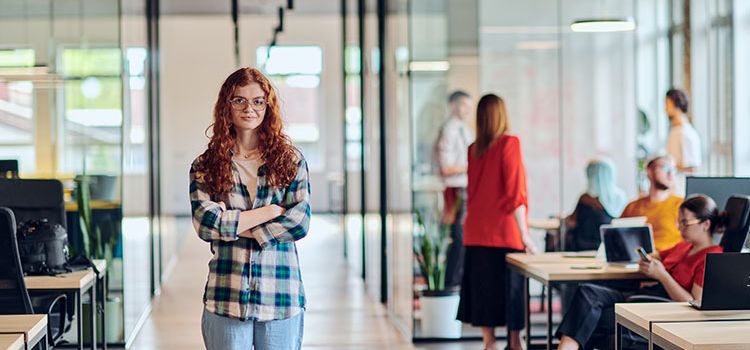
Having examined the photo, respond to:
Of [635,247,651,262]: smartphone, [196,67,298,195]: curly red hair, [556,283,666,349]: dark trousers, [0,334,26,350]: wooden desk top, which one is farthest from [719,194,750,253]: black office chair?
[0,334,26,350]: wooden desk top

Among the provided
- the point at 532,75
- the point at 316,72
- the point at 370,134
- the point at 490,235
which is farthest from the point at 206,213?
the point at 316,72

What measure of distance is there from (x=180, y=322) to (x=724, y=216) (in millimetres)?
4582

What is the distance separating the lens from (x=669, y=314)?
4.30 meters

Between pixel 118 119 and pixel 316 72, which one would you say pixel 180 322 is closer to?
pixel 118 119

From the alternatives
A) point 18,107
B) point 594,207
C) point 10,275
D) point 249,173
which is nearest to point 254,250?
point 249,173

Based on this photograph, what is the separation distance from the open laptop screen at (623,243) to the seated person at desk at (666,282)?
0.13 meters

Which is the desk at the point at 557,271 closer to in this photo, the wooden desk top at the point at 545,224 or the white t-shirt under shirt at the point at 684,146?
the wooden desk top at the point at 545,224

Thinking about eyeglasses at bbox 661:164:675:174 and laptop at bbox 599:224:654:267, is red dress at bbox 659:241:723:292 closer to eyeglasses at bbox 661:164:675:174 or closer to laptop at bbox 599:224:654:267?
laptop at bbox 599:224:654:267

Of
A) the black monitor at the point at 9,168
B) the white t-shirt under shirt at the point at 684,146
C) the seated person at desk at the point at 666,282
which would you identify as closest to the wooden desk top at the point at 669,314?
the seated person at desk at the point at 666,282

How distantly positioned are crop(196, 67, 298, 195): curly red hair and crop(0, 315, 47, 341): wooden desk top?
78cm

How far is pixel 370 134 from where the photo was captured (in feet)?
37.3

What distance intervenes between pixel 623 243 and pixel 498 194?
847 mm

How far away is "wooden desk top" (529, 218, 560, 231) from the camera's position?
8.01 meters

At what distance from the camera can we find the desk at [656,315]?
13.8ft
